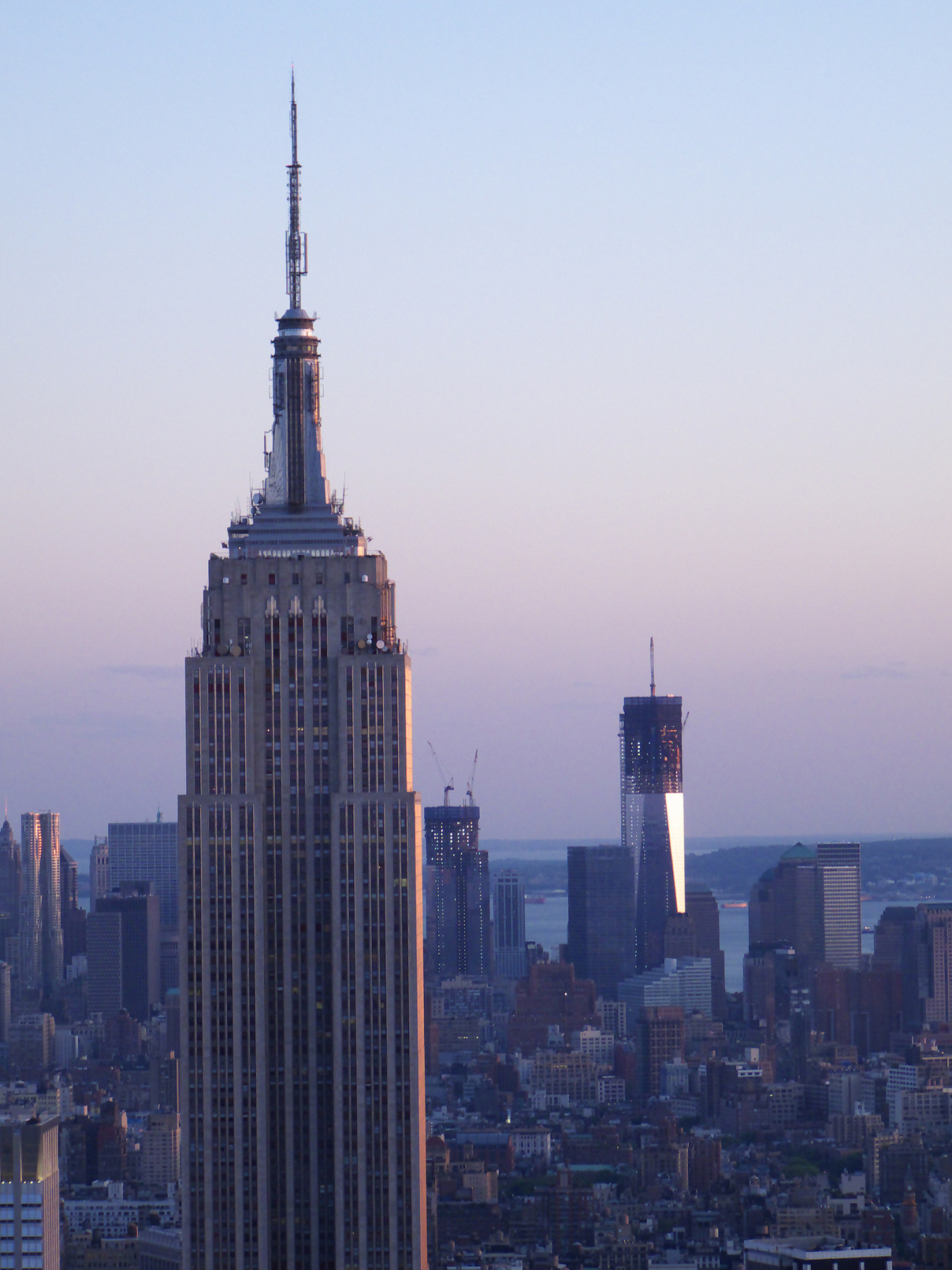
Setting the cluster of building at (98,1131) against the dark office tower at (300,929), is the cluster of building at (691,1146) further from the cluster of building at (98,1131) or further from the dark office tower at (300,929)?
the dark office tower at (300,929)

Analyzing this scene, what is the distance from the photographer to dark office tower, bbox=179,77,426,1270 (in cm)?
5422

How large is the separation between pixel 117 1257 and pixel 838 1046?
3985 inches

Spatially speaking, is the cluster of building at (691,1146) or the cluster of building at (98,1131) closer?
the cluster of building at (98,1131)

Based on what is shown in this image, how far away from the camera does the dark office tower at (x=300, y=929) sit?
54.2 metres

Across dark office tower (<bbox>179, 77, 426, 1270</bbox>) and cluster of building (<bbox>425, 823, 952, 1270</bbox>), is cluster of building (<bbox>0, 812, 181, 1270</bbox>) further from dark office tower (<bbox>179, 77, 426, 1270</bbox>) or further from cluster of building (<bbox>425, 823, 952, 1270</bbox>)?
cluster of building (<bbox>425, 823, 952, 1270</bbox>)

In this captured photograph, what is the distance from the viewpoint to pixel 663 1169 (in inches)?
5330

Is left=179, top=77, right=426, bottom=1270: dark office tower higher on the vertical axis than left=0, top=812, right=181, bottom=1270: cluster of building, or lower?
higher

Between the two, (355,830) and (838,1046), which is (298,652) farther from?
(838,1046)

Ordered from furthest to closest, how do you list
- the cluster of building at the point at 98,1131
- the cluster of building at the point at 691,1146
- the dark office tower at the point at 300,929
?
the cluster of building at the point at 691,1146, the cluster of building at the point at 98,1131, the dark office tower at the point at 300,929

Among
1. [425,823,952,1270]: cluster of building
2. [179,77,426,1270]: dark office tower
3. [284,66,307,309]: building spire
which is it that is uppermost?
[284,66,307,309]: building spire

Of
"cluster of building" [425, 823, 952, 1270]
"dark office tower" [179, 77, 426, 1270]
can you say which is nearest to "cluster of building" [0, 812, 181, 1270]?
"dark office tower" [179, 77, 426, 1270]

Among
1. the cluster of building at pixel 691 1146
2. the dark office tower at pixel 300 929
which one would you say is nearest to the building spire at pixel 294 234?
the dark office tower at pixel 300 929

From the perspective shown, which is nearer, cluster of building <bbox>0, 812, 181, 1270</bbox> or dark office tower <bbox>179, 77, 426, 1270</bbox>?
dark office tower <bbox>179, 77, 426, 1270</bbox>

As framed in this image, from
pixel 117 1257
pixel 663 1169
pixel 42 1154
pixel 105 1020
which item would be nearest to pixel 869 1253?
pixel 117 1257
